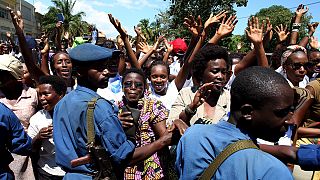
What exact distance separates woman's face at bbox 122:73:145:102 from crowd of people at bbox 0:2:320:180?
10 millimetres

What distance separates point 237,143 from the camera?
5.12ft

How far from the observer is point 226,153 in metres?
1.55

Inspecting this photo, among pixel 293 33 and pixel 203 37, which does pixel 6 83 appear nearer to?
pixel 203 37

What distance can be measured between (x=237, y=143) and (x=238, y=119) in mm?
137

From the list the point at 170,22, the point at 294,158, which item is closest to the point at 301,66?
the point at 294,158

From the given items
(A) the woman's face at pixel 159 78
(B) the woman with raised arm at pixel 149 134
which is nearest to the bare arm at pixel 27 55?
(A) the woman's face at pixel 159 78

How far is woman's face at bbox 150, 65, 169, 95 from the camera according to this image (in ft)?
15.2

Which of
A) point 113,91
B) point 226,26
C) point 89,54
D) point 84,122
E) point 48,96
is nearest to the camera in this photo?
point 84,122

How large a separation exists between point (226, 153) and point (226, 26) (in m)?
2.85

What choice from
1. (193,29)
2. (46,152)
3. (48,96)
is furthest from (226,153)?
(193,29)

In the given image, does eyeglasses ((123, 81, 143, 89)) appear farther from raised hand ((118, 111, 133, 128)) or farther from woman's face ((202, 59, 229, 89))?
raised hand ((118, 111, 133, 128))

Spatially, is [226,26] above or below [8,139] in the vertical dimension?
above

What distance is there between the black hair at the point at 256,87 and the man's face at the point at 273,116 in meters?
0.02

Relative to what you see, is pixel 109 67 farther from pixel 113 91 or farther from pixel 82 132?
pixel 113 91
